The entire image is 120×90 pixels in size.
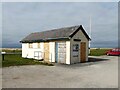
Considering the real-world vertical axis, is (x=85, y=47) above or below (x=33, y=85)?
above

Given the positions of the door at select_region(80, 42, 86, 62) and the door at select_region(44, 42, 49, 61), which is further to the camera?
the door at select_region(44, 42, 49, 61)

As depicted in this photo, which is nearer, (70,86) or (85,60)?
(70,86)

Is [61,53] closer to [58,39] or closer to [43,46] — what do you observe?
[58,39]

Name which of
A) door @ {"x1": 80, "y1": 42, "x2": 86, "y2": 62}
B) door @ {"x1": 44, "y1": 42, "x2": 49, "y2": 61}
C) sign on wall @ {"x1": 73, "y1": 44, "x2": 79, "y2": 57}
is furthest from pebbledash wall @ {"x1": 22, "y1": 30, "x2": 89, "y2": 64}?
door @ {"x1": 44, "y1": 42, "x2": 49, "y2": 61}

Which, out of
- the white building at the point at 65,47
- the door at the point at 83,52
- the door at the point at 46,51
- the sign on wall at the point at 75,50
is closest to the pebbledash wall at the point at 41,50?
the white building at the point at 65,47

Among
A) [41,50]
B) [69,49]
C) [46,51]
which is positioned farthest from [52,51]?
[69,49]

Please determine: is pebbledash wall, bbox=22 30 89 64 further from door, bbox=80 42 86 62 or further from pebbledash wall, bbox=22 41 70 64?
door, bbox=80 42 86 62

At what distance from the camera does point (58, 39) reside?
22.5 m

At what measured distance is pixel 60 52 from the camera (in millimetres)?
22109

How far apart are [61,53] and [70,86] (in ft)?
39.0

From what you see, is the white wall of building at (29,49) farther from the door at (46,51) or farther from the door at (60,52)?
the door at (60,52)

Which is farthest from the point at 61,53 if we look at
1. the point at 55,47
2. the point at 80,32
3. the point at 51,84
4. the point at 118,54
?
Result: the point at 118,54

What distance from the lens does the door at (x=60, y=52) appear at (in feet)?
71.1

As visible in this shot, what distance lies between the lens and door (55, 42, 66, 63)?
2166 centimetres
